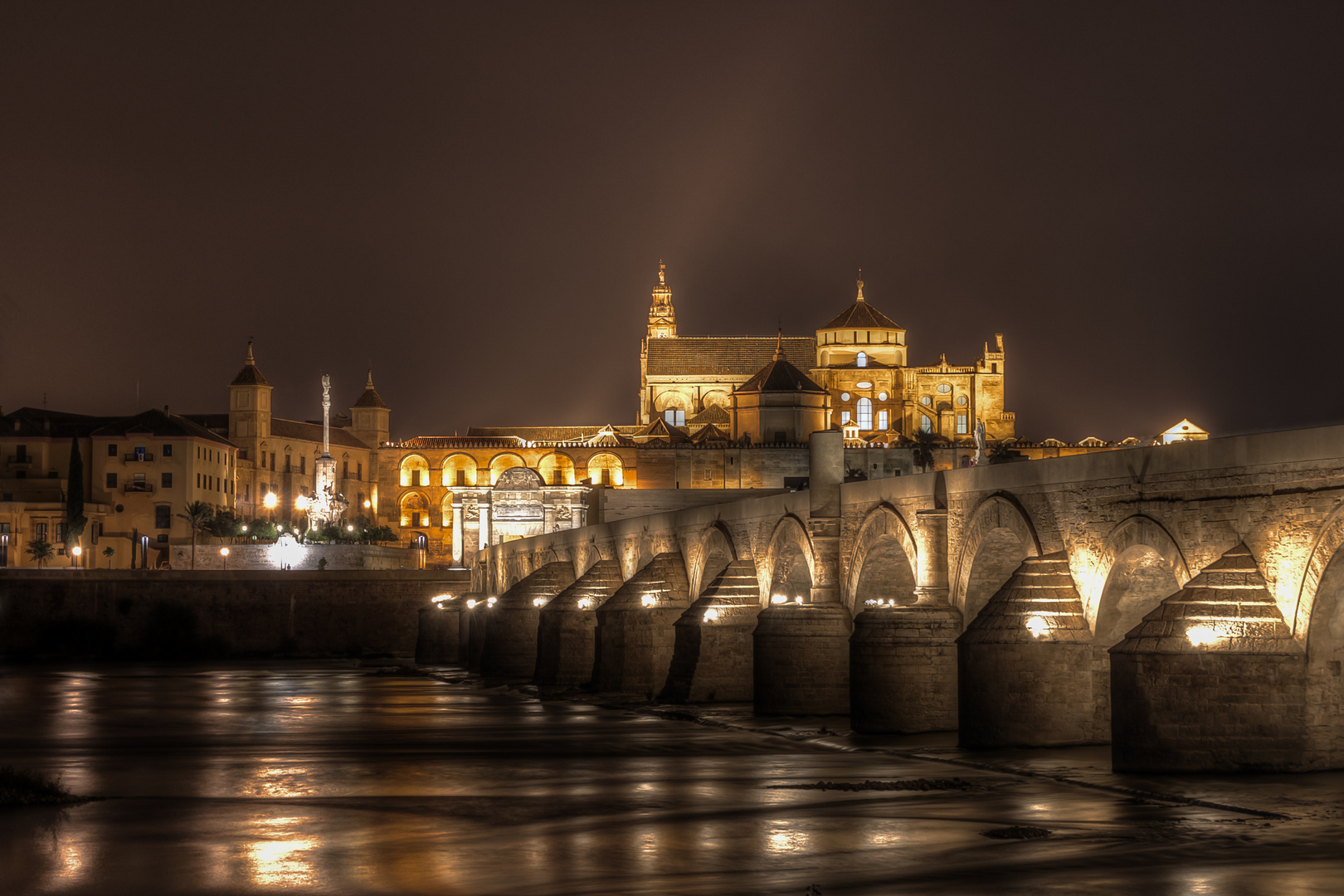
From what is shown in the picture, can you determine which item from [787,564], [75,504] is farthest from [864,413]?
[787,564]

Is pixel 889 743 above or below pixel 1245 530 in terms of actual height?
below

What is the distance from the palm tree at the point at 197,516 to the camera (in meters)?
83.9

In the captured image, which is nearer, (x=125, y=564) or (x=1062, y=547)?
(x=1062, y=547)

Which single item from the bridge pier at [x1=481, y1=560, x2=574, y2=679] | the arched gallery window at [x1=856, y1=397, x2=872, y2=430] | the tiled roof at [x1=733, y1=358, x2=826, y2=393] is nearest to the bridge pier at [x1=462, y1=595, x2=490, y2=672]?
the bridge pier at [x1=481, y1=560, x2=574, y2=679]

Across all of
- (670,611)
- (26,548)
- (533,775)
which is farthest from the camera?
(26,548)

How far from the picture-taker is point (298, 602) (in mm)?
61719

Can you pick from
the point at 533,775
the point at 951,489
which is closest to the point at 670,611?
the point at 951,489

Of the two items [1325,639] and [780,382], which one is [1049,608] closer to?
[1325,639]

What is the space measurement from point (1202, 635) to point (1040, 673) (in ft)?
12.3

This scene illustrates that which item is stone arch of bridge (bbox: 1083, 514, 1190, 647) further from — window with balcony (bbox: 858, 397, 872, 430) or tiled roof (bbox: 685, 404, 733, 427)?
window with balcony (bbox: 858, 397, 872, 430)

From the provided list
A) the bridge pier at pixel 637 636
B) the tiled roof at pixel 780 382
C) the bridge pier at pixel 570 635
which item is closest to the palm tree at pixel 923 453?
the tiled roof at pixel 780 382

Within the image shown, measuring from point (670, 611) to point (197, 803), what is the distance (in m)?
16.7

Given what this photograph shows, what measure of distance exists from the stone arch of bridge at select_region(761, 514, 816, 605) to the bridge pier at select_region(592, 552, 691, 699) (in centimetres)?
280

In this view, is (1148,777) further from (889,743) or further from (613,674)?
(613,674)
